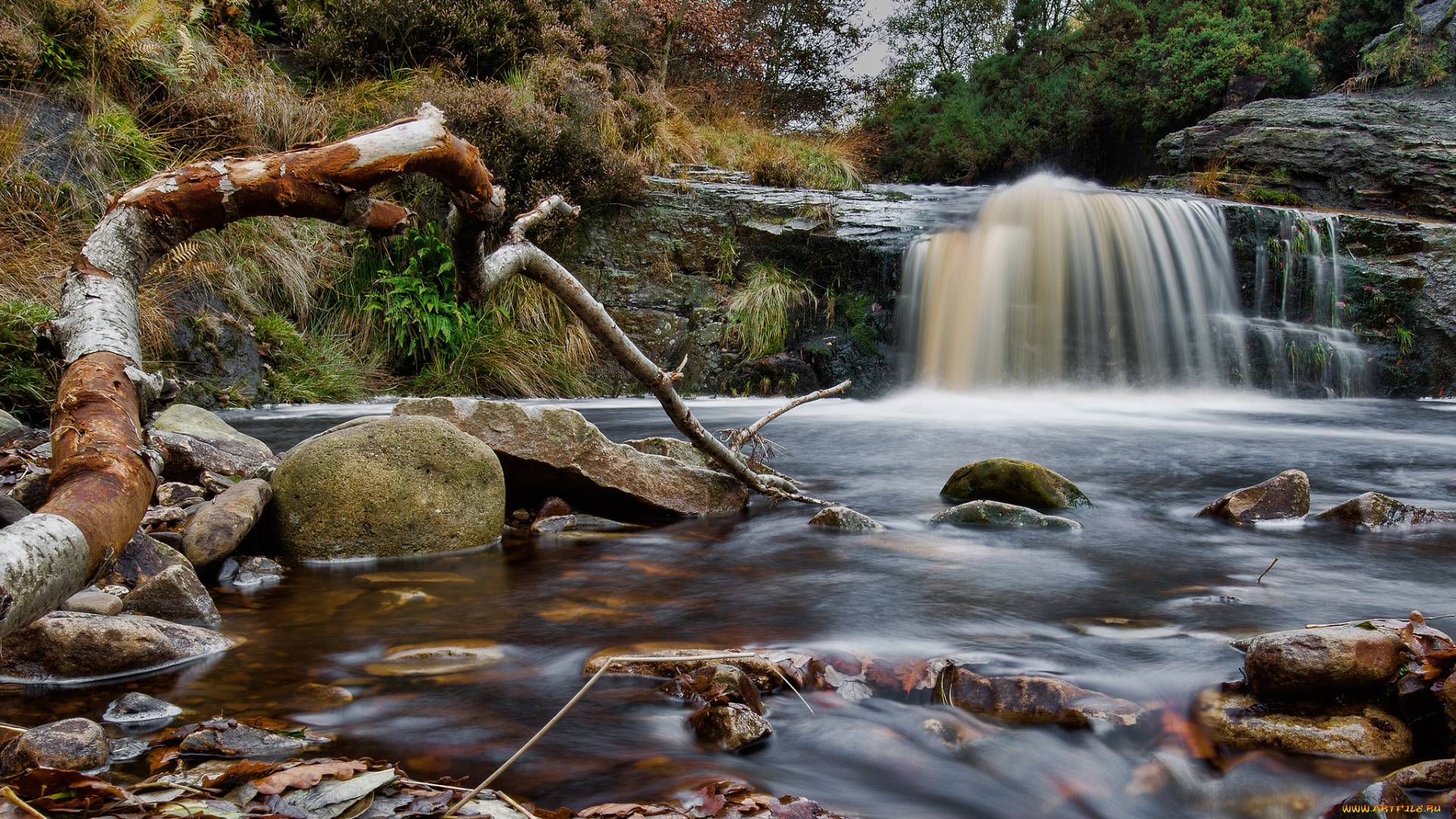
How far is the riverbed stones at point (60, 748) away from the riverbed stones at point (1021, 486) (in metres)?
3.74

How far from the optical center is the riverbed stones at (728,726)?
179cm

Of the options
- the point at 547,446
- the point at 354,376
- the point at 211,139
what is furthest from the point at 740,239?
the point at 547,446

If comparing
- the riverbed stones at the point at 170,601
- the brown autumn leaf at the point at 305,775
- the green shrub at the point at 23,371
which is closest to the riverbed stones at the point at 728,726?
the brown autumn leaf at the point at 305,775

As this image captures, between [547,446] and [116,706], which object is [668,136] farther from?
[116,706]

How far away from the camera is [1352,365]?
33.1ft

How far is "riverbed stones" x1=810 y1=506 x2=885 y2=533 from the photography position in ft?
12.6

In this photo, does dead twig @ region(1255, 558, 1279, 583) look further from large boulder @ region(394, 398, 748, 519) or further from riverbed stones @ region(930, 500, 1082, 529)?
large boulder @ region(394, 398, 748, 519)

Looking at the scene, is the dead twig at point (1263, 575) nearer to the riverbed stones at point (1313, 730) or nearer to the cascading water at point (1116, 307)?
the riverbed stones at point (1313, 730)

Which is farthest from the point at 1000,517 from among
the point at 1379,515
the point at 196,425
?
the point at 196,425

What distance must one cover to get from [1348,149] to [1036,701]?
48.5 feet

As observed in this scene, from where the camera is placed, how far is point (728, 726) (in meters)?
1.79

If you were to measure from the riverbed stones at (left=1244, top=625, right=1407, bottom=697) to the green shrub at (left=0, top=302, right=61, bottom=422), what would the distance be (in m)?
7.03

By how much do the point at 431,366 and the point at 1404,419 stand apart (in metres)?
10.0

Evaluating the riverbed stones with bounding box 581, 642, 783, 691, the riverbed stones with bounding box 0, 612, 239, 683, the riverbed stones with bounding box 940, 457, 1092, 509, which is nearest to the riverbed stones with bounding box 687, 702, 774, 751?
the riverbed stones with bounding box 581, 642, 783, 691
